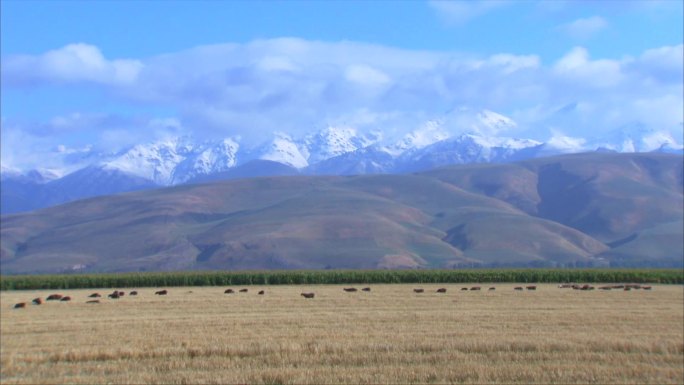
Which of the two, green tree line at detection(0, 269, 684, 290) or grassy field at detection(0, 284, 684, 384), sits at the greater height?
green tree line at detection(0, 269, 684, 290)

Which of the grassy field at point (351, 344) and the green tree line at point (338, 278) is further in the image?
the green tree line at point (338, 278)

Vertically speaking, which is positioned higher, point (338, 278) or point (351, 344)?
point (338, 278)

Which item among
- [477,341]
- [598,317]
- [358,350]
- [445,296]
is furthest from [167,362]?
[445,296]

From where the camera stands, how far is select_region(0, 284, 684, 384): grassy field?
2230cm

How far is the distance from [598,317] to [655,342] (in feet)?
31.0

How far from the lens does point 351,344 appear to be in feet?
88.4

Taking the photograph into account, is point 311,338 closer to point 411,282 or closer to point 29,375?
point 29,375

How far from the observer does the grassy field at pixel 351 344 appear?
2230 cm

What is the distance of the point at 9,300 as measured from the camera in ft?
192

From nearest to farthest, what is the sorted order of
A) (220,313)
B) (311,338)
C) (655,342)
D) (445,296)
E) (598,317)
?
(655,342)
(311,338)
(598,317)
(220,313)
(445,296)

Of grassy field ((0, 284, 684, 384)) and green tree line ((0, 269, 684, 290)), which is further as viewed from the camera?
green tree line ((0, 269, 684, 290))

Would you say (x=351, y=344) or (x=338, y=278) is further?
(x=338, y=278)

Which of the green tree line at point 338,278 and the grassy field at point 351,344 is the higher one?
the green tree line at point 338,278

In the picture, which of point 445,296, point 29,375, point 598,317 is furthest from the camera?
point 445,296
